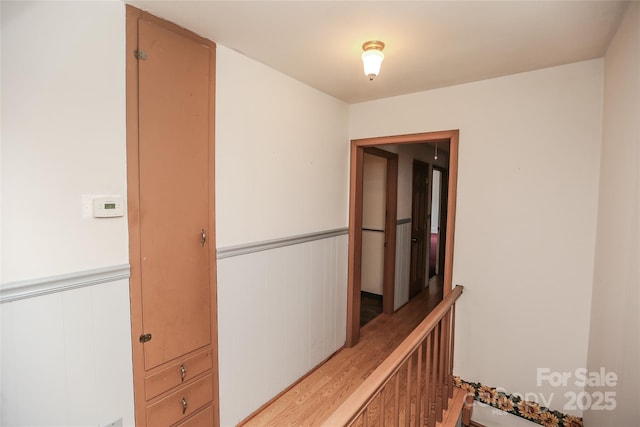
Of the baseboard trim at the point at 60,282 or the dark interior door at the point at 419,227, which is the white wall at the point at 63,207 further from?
the dark interior door at the point at 419,227

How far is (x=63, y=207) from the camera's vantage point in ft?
4.05

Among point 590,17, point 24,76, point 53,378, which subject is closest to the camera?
point 24,76

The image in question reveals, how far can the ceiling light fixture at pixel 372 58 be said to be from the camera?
1.66 meters

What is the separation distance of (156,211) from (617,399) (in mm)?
2281

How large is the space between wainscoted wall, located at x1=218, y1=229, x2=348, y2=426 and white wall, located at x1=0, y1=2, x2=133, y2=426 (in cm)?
59

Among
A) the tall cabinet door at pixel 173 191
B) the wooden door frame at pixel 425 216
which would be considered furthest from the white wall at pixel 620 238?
the wooden door frame at pixel 425 216

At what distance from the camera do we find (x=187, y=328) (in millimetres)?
1688

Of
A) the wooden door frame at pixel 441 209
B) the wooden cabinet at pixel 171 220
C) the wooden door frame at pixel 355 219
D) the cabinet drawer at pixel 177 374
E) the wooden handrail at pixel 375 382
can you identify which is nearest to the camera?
the wooden handrail at pixel 375 382

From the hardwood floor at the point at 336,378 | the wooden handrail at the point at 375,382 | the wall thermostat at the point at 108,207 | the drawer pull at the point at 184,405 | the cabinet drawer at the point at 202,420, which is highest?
the wall thermostat at the point at 108,207

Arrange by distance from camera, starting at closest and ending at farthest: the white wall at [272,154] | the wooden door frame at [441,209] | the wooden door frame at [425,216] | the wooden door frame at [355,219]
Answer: the white wall at [272,154] → the wooden door frame at [355,219] → the wooden door frame at [425,216] → the wooden door frame at [441,209]

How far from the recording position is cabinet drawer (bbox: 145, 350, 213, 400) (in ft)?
5.09

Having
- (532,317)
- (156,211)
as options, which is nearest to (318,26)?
(156,211)

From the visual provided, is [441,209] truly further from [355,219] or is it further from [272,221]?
[272,221]

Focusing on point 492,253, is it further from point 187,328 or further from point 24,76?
point 24,76
